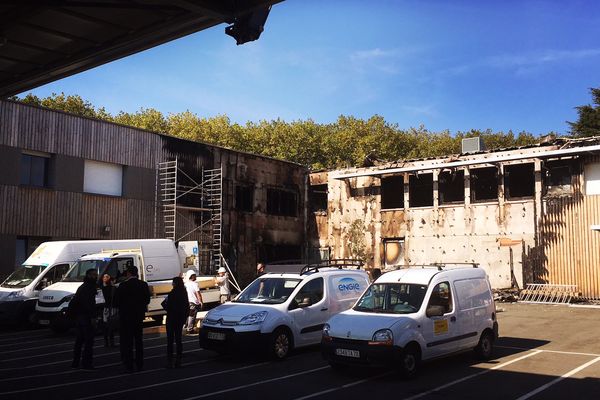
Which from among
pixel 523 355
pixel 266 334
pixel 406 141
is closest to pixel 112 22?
pixel 266 334

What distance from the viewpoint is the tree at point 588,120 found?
40.5 m

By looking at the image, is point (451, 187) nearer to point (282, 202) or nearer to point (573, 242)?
point (573, 242)

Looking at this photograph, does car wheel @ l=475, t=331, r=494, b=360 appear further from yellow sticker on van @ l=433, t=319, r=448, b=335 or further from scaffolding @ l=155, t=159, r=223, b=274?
scaffolding @ l=155, t=159, r=223, b=274

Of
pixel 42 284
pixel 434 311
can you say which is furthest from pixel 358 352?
pixel 42 284

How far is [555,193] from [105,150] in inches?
776

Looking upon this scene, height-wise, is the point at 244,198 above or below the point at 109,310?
above

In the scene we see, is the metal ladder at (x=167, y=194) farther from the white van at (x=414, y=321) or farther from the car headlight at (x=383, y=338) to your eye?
the car headlight at (x=383, y=338)

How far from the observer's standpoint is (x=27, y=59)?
781 cm

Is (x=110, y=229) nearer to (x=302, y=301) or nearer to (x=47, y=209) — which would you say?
(x=47, y=209)

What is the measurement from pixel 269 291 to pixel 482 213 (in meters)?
16.8

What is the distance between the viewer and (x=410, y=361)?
29.8 feet

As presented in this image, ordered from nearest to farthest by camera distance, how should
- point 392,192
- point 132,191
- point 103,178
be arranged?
point 103,178, point 132,191, point 392,192

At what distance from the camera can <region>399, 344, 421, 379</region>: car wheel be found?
885 centimetres

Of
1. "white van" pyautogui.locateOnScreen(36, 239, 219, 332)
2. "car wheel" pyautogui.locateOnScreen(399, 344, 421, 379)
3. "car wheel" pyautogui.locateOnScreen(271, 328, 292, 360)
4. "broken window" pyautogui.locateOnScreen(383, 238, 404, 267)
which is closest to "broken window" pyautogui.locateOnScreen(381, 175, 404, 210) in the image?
"broken window" pyautogui.locateOnScreen(383, 238, 404, 267)
